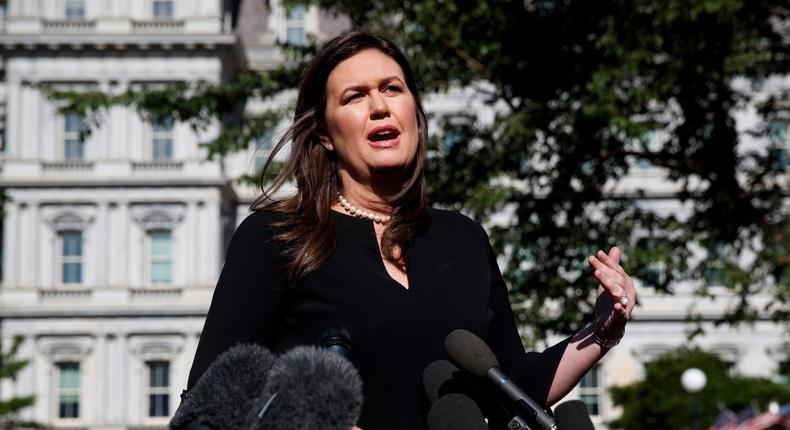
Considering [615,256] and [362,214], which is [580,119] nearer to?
[362,214]

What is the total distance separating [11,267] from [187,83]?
3176 centimetres

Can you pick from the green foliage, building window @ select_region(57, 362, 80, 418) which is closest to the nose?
the green foliage

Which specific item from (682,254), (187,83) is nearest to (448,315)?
(682,254)

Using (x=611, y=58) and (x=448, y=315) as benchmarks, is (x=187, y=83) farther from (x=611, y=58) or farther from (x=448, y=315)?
(x=448, y=315)

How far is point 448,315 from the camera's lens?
319 centimetres

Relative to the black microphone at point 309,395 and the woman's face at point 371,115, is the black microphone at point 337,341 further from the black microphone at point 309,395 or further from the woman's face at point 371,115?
the woman's face at point 371,115

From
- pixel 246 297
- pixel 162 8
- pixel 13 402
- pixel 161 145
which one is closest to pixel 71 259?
pixel 161 145

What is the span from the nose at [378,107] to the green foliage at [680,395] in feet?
98.8

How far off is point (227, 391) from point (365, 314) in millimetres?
532

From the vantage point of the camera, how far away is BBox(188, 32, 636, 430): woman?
3.09 m

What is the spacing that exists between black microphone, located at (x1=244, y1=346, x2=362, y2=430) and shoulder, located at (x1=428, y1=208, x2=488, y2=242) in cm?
89

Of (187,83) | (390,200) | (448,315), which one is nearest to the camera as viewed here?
(448,315)

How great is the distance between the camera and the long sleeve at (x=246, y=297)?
307 centimetres

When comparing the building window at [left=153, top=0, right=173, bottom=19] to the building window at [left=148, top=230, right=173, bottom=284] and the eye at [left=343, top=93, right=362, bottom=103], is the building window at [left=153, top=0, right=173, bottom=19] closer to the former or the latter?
the building window at [left=148, top=230, right=173, bottom=284]
